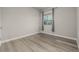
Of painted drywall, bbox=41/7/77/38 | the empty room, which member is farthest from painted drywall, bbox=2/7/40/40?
painted drywall, bbox=41/7/77/38

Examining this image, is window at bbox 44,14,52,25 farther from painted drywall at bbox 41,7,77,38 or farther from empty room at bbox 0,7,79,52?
painted drywall at bbox 41,7,77,38

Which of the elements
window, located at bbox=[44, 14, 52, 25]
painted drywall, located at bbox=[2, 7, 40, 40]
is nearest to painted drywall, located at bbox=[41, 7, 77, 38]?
window, located at bbox=[44, 14, 52, 25]

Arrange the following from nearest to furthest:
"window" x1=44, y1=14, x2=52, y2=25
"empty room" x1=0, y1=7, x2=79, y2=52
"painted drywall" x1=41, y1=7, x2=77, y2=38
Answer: "empty room" x1=0, y1=7, x2=79, y2=52
"painted drywall" x1=41, y1=7, x2=77, y2=38
"window" x1=44, y1=14, x2=52, y2=25

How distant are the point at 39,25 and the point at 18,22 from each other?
2.65 feet

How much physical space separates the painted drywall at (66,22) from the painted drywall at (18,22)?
0.76 meters

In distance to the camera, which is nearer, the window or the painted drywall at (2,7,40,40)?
the painted drywall at (2,7,40,40)

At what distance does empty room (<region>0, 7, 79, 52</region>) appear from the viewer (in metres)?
2.07

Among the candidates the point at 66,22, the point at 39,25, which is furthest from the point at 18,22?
the point at 66,22

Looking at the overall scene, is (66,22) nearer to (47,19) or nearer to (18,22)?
(47,19)

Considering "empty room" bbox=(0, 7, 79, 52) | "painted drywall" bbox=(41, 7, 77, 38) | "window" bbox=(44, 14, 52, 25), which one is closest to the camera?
"empty room" bbox=(0, 7, 79, 52)
